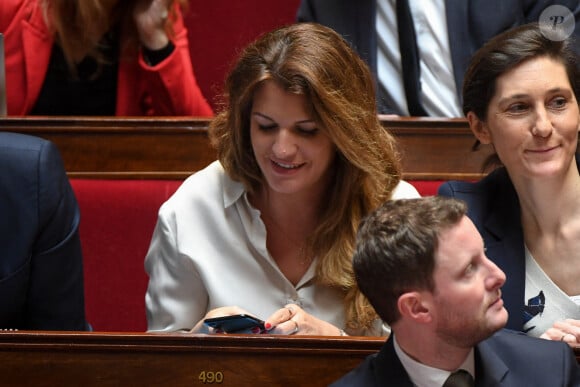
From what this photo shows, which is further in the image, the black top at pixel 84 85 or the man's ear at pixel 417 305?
the black top at pixel 84 85

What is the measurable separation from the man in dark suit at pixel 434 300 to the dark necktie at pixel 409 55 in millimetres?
709

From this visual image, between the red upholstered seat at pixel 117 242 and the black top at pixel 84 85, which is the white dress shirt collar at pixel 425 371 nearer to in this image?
the red upholstered seat at pixel 117 242

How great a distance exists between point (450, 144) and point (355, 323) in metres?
0.35

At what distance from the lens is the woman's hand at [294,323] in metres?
1.08

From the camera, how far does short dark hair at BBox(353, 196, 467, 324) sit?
86 centimetres

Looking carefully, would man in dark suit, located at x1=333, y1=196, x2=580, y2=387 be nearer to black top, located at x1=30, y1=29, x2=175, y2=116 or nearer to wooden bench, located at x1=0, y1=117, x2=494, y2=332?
wooden bench, located at x1=0, y1=117, x2=494, y2=332

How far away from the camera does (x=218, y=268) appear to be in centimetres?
123

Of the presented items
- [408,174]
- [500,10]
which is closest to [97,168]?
[408,174]

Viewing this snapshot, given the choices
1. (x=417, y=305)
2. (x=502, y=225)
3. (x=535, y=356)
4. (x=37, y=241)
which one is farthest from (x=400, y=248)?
(x=37, y=241)

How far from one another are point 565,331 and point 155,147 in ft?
2.10

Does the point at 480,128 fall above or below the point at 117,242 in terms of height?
above

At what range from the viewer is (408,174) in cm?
144

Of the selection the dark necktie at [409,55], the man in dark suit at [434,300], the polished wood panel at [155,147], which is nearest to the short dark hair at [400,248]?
the man in dark suit at [434,300]

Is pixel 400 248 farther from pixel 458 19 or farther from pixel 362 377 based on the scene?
pixel 458 19
